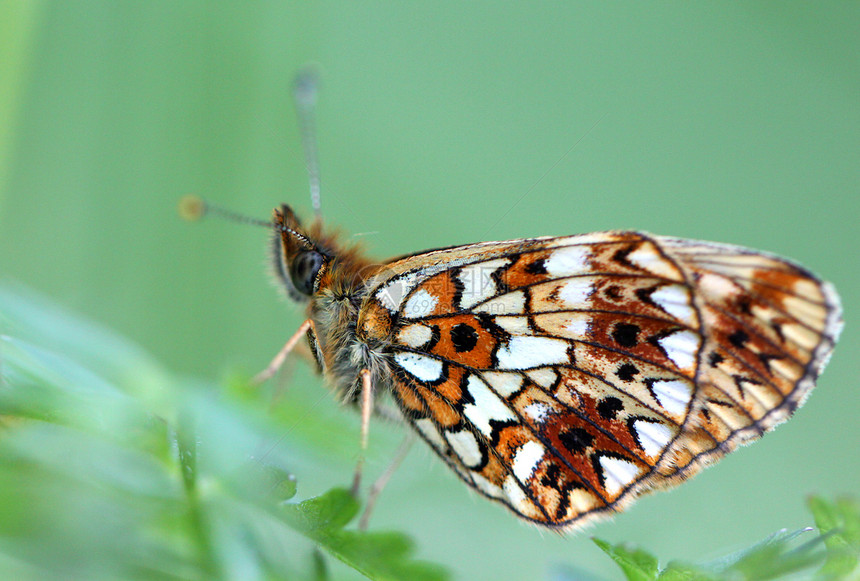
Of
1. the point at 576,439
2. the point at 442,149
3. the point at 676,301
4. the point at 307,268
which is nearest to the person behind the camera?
the point at 676,301

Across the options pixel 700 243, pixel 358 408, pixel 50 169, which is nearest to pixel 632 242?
pixel 700 243

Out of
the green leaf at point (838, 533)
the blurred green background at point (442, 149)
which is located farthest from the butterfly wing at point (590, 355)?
the blurred green background at point (442, 149)

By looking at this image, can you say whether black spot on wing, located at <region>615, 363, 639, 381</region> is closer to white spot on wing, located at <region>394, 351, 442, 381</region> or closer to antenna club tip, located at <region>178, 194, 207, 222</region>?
white spot on wing, located at <region>394, 351, 442, 381</region>

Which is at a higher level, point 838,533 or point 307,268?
point 307,268

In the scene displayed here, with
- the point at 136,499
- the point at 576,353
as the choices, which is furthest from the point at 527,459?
the point at 136,499

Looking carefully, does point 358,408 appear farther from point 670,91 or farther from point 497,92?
point 670,91

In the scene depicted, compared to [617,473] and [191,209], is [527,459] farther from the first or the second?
[191,209]
